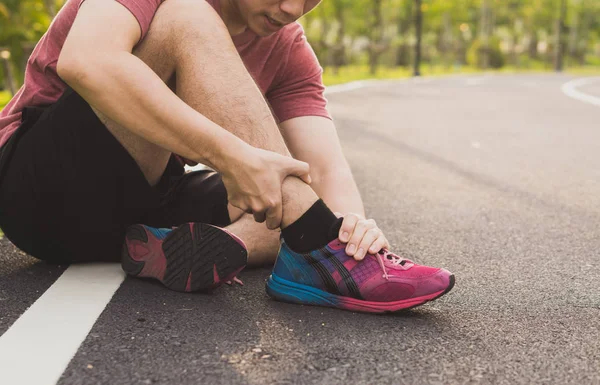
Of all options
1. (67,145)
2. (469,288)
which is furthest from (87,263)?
(469,288)

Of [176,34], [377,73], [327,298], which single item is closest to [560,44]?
[377,73]

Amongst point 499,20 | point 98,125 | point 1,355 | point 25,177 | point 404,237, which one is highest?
point 98,125

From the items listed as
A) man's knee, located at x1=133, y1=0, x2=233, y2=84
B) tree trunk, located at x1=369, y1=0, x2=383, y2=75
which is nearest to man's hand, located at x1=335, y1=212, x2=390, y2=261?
man's knee, located at x1=133, y1=0, x2=233, y2=84

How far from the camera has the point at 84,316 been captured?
213 centimetres

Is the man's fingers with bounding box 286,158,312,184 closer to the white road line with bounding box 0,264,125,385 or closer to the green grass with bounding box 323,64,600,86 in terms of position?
the white road line with bounding box 0,264,125,385

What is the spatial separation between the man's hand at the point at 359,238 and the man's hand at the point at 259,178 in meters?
0.20

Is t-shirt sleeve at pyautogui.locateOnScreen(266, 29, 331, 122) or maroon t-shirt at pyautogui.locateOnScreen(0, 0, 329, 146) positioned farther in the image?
t-shirt sleeve at pyautogui.locateOnScreen(266, 29, 331, 122)

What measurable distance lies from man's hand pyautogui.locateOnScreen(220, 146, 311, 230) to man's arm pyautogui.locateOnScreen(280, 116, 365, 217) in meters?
0.54

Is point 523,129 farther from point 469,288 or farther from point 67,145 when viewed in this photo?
point 67,145

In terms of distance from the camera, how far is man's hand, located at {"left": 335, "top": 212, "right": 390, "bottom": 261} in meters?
2.19

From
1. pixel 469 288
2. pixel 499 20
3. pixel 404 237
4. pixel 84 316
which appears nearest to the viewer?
pixel 84 316

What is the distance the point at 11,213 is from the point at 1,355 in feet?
2.29

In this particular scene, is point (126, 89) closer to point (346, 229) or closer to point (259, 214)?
point (259, 214)

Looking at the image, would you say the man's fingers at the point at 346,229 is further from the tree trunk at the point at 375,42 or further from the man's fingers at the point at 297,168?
the tree trunk at the point at 375,42
